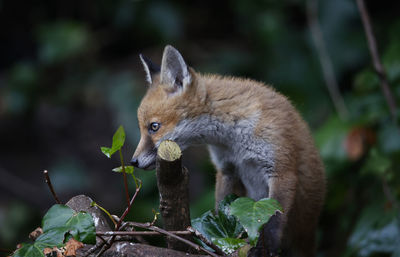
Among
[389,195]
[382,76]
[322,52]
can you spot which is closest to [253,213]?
[389,195]

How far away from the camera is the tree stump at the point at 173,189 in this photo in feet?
11.6

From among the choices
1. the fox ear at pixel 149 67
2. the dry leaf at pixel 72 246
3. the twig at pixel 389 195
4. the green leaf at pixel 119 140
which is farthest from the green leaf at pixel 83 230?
the twig at pixel 389 195

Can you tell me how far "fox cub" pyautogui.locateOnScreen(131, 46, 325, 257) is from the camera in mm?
4570

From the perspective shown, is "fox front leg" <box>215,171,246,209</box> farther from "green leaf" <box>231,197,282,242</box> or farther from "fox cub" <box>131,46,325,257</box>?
"green leaf" <box>231,197,282,242</box>

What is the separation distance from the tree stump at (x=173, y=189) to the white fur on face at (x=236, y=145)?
3.31ft

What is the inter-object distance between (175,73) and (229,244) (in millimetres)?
1846

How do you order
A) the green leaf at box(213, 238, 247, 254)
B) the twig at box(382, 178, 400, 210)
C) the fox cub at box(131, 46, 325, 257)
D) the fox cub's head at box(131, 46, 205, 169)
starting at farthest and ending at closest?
the twig at box(382, 178, 400, 210)
the fox cub's head at box(131, 46, 205, 169)
the fox cub at box(131, 46, 325, 257)
the green leaf at box(213, 238, 247, 254)

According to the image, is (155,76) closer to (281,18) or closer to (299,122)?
(299,122)

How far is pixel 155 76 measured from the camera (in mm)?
5160

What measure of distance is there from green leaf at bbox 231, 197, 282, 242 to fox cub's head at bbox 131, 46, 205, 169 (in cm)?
135

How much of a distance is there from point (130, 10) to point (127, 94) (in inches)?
71.4

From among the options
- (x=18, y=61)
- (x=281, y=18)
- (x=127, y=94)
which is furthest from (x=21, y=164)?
(x=281, y=18)

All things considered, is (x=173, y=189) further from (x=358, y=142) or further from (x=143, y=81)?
(x=143, y=81)

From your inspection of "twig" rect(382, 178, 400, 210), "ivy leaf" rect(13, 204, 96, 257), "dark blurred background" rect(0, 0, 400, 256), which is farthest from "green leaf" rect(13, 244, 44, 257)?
"dark blurred background" rect(0, 0, 400, 256)
